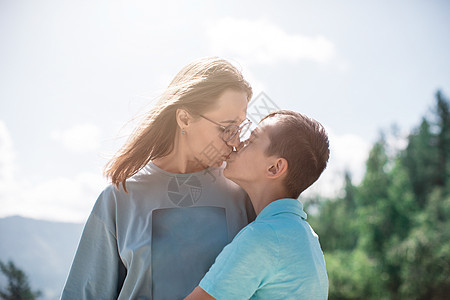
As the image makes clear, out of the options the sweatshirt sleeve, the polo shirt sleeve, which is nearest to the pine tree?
the sweatshirt sleeve

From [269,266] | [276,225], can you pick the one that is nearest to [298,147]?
[276,225]

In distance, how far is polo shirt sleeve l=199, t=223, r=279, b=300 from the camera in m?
1.54

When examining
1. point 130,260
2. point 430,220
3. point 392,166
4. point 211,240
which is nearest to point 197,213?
point 211,240

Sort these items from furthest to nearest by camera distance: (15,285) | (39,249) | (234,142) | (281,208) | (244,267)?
(39,249)
(15,285)
(234,142)
(281,208)
(244,267)

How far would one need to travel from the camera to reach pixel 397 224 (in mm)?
28672

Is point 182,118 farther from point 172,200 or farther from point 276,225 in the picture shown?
point 276,225

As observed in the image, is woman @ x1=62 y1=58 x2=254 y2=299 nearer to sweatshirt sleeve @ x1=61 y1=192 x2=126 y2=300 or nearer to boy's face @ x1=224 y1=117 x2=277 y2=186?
sweatshirt sleeve @ x1=61 y1=192 x2=126 y2=300

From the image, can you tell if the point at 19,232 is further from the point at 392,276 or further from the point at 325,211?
the point at 325,211

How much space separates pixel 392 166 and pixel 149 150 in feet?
117

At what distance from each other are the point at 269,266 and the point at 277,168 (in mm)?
484

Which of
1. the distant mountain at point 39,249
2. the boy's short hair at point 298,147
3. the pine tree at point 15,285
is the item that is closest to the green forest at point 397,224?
the distant mountain at point 39,249

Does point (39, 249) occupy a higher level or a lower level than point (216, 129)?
lower

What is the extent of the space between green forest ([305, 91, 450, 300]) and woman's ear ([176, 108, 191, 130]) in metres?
24.6

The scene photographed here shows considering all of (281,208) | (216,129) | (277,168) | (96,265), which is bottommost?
(96,265)
